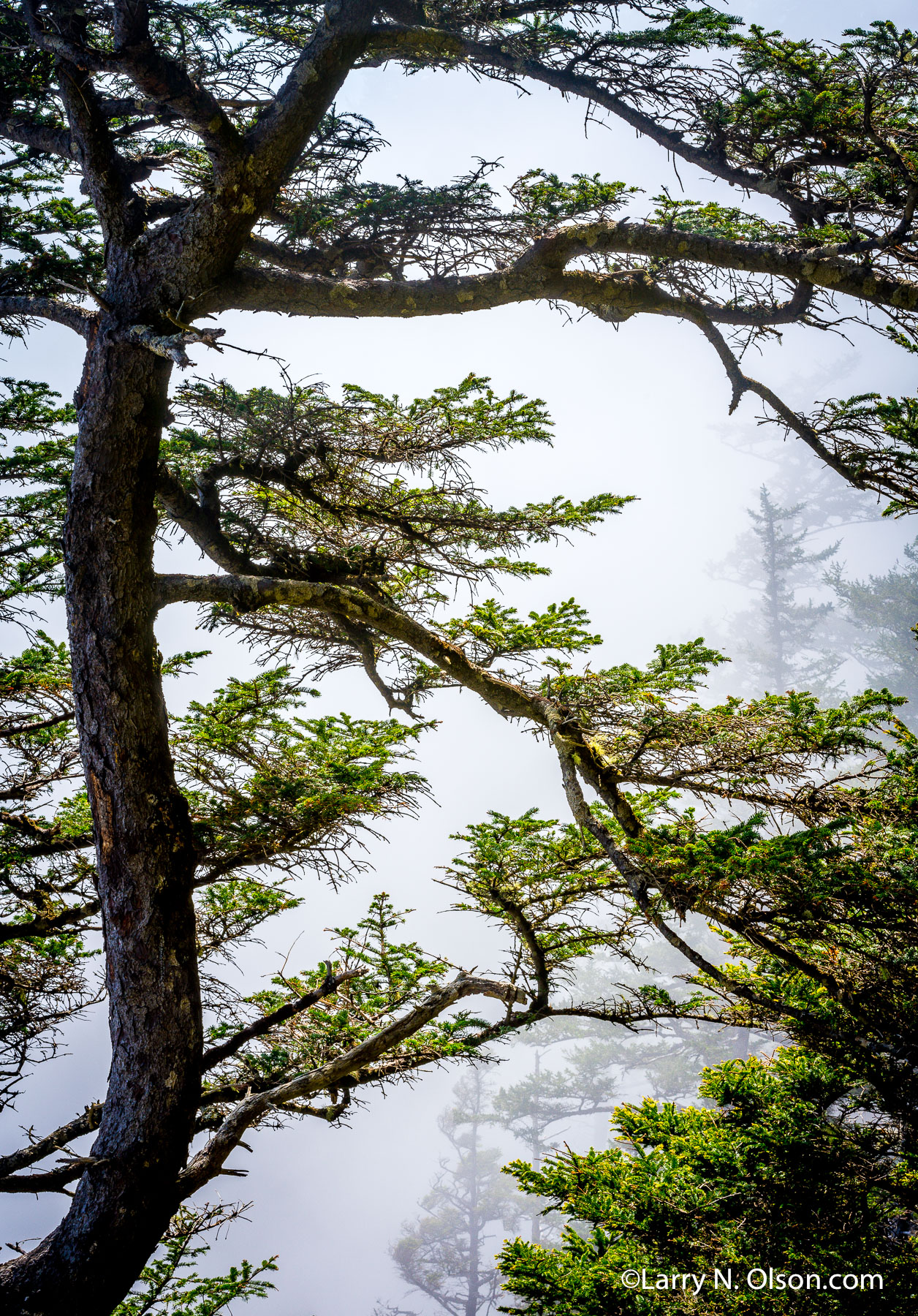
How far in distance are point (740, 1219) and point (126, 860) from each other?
3741 millimetres

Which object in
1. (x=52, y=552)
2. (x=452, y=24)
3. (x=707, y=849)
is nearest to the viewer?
(x=707, y=849)

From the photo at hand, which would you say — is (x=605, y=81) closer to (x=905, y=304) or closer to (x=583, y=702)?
(x=905, y=304)

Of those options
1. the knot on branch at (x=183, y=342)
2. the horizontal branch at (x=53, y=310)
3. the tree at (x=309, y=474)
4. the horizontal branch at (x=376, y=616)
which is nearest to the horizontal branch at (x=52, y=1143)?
the tree at (x=309, y=474)

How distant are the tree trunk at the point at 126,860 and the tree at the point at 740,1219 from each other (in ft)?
6.45

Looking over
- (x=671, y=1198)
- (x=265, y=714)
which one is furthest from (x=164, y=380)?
(x=671, y=1198)

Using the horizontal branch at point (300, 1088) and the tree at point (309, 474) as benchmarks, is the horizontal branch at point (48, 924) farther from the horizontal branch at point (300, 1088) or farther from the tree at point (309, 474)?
the horizontal branch at point (300, 1088)

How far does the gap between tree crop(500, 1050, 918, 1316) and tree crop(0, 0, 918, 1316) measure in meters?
1.04

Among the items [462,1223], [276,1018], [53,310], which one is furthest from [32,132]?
[462,1223]

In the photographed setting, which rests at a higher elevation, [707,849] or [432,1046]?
[707,849]

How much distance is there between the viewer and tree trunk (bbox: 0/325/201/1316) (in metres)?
3.09

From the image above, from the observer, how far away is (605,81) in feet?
13.3

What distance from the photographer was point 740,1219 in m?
3.86

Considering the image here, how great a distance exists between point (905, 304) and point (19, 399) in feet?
15.7

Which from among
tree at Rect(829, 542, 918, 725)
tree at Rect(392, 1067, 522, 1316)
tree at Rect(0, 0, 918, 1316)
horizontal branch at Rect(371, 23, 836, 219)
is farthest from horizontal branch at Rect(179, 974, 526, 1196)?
tree at Rect(829, 542, 918, 725)
